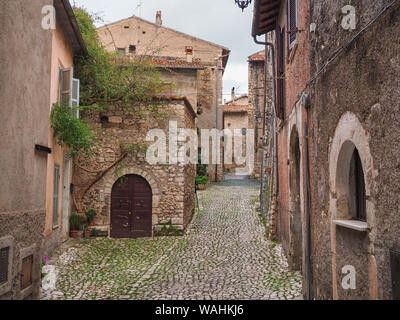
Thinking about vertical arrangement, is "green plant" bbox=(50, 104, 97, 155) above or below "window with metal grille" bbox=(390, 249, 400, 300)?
above

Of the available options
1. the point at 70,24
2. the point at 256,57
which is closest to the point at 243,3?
the point at 70,24

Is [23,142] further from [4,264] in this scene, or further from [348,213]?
[348,213]

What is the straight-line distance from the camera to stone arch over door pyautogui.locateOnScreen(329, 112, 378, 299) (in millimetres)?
2916

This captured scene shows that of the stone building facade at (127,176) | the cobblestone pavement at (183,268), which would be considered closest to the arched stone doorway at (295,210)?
the cobblestone pavement at (183,268)

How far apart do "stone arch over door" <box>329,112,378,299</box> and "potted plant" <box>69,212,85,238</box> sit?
8122 millimetres

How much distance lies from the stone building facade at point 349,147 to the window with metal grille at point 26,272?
328cm

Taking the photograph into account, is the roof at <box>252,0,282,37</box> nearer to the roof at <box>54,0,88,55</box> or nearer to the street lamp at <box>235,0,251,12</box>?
the street lamp at <box>235,0,251,12</box>

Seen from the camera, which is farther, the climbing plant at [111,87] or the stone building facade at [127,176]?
the stone building facade at [127,176]

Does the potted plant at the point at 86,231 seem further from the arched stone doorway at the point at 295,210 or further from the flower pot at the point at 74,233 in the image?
the arched stone doorway at the point at 295,210

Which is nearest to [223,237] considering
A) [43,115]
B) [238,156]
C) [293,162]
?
[293,162]

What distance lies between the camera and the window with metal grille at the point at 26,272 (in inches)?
143

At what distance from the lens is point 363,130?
299 cm

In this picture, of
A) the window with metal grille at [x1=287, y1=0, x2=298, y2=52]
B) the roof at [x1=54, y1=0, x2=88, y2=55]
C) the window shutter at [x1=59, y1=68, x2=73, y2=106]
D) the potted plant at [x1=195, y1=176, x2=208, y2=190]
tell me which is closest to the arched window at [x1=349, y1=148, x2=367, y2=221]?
the window with metal grille at [x1=287, y1=0, x2=298, y2=52]

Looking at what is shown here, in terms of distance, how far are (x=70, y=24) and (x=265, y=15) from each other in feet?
15.7
